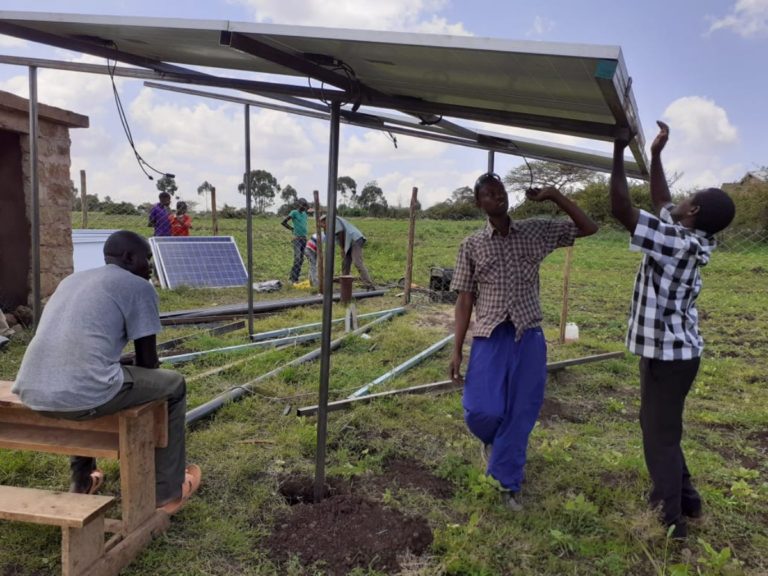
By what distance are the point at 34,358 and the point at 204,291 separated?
7831 mm

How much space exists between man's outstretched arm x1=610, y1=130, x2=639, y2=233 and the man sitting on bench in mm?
2251

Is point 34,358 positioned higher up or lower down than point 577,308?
higher up

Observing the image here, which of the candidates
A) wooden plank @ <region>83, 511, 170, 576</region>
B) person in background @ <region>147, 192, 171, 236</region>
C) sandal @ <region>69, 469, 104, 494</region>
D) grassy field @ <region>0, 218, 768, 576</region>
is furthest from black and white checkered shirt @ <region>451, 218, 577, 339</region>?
person in background @ <region>147, 192, 171, 236</region>

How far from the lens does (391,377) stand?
5.32 m

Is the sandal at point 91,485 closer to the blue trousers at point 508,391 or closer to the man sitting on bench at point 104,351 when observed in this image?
the man sitting on bench at point 104,351

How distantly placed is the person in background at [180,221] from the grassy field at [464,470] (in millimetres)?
5584

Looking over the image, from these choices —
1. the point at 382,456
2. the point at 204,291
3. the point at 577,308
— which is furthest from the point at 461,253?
the point at 204,291

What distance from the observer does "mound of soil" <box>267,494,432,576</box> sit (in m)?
2.66

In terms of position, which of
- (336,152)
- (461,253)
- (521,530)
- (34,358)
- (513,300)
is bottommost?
(521,530)

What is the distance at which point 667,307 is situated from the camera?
263cm

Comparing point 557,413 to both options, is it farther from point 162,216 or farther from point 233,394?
point 162,216

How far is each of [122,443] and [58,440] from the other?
396 mm

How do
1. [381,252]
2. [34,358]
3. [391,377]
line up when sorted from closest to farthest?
1. [34,358]
2. [391,377]
3. [381,252]

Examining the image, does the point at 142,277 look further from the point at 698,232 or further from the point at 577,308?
the point at 577,308
